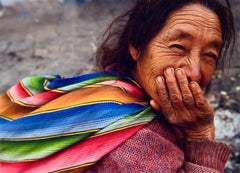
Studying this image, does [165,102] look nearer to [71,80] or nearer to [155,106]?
[155,106]

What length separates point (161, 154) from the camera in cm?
165

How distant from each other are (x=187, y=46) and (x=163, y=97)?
0.26m

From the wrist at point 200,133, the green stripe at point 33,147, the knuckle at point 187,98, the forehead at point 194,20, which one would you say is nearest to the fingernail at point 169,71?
the knuckle at point 187,98

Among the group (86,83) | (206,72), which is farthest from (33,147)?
(206,72)

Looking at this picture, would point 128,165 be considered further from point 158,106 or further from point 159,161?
point 158,106

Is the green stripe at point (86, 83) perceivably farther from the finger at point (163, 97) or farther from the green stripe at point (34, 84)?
the finger at point (163, 97)

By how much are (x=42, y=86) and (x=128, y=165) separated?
78cm

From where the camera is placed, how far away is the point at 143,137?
1.66m

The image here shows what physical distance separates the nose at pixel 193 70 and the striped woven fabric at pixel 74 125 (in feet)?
0.76

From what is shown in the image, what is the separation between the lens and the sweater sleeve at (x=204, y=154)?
175cm

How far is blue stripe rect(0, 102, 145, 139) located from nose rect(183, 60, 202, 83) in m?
0.25

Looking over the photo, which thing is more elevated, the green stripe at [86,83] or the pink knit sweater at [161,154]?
the green stripe at [86,83]

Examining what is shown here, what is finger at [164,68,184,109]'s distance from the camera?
1583 mm

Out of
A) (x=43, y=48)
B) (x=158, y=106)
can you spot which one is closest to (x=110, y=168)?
(x=158, y=106)
